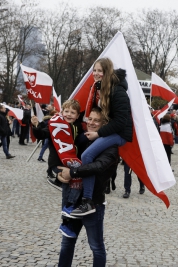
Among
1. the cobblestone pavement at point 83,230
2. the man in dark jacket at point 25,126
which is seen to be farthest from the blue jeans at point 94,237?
the man in dark jacket at point 25,126

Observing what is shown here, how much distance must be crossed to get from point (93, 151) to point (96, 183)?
0.86 feet

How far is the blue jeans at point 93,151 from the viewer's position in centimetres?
393

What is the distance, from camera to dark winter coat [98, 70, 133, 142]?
3.92 meters

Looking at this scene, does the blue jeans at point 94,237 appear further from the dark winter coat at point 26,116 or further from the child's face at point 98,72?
the dark winter coat at point 26,116

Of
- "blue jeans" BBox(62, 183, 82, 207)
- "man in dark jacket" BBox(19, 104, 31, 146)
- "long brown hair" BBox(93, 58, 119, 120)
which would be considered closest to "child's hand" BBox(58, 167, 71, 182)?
"blue jeans" BBox(62, 183, 82, 207)

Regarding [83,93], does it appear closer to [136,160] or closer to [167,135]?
[136,160]

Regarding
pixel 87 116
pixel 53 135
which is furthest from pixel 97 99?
pixel 53 135

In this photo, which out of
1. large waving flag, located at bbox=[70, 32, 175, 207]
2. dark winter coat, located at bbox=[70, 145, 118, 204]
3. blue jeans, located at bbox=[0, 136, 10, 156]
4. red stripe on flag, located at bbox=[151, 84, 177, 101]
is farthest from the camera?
blue jeans, located at bbox=[0, 136, 10, 156]

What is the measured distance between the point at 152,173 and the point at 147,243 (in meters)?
2.25

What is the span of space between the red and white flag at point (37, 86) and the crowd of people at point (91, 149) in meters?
2.35

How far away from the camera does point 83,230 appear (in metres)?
6.68

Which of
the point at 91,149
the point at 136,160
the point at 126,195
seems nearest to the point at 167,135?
the point at 126,195

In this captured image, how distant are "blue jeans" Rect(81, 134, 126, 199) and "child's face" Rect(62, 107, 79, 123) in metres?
0.41

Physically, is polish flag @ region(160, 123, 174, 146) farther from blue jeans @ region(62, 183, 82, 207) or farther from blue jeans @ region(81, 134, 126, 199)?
blue jeans @ region(81, 134, 126, 199)
